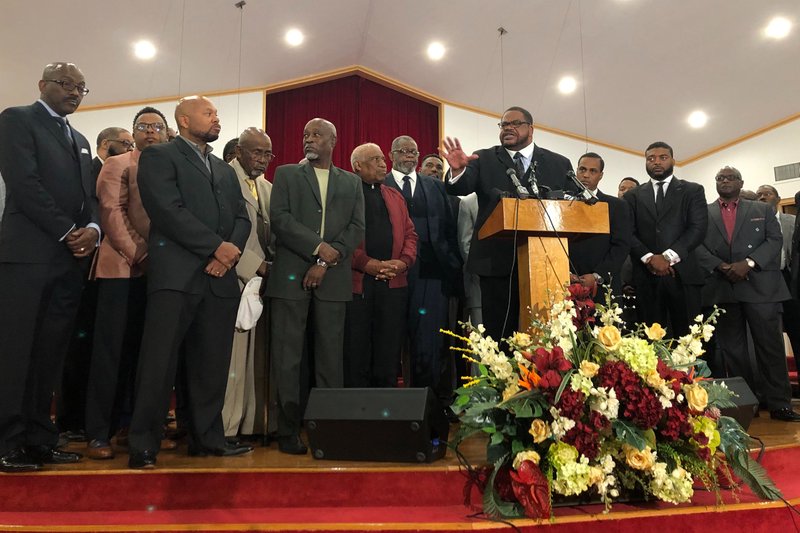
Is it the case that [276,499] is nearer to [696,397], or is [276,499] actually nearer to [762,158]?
[696,397]

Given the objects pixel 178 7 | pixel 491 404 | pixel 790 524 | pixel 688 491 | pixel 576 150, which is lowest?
pixel 790 524

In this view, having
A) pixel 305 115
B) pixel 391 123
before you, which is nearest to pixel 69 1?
pixel 305 115

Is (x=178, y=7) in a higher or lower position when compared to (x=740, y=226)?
higher

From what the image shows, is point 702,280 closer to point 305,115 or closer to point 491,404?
point 491,404

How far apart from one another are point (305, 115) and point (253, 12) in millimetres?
2217

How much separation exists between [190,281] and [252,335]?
2.39 ft

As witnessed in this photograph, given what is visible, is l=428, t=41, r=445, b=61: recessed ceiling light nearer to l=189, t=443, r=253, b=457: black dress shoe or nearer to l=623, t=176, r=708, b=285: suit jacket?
l=623, t=176, r=708, b=285: suit jacket

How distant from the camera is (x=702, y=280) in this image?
3.72 meters

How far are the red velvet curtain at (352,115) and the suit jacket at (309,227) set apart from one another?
232 inches

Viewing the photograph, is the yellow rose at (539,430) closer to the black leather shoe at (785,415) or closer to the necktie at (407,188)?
the necktie at (407,188)

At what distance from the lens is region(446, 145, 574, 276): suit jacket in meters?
2.93

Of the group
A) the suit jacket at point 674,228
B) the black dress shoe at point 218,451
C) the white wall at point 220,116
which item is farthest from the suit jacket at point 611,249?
the white wall at point 220,116

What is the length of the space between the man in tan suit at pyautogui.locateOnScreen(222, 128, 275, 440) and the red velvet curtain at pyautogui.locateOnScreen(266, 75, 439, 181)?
5.68 m

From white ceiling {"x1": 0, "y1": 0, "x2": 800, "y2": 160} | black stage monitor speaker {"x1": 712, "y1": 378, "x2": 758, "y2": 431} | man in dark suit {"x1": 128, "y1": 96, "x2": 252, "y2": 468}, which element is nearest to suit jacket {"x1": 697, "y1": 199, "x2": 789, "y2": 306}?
black stage monitor speaker {"x1": 712, "y1": 378, "x2": 758, "y2": 431}
